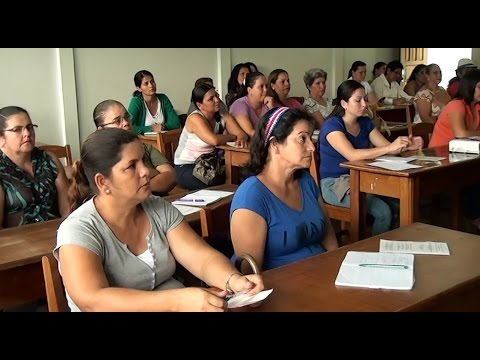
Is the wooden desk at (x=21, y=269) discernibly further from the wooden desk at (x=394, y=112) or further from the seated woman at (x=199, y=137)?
the wooden desk at (x=394, y=112)

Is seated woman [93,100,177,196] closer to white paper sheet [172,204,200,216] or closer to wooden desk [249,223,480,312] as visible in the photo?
white paper sheet [172,204,200,216]

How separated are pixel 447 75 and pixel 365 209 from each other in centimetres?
723

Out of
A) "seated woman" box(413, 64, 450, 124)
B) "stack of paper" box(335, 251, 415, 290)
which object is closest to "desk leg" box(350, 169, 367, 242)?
"stack of paper" box(335, 251, 415, 290)

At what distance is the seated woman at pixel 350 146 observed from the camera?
313cm

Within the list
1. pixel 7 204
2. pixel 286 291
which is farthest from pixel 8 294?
pixel 286 291

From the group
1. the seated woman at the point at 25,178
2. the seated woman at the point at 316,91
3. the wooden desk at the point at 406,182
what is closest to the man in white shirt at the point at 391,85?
the seated woman at the point at 316,91

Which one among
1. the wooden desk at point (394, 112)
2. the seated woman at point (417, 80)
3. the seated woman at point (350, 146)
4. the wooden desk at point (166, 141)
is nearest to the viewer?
the seated woman at point (350, 146)

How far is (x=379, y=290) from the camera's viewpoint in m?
1.42

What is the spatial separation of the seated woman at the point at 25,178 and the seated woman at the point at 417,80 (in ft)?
17.9

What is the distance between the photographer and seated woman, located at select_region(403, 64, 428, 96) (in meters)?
7.33

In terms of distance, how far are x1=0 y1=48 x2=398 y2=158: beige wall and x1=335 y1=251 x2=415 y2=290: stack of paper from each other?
3101 mm

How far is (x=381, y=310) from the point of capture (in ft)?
4.27
